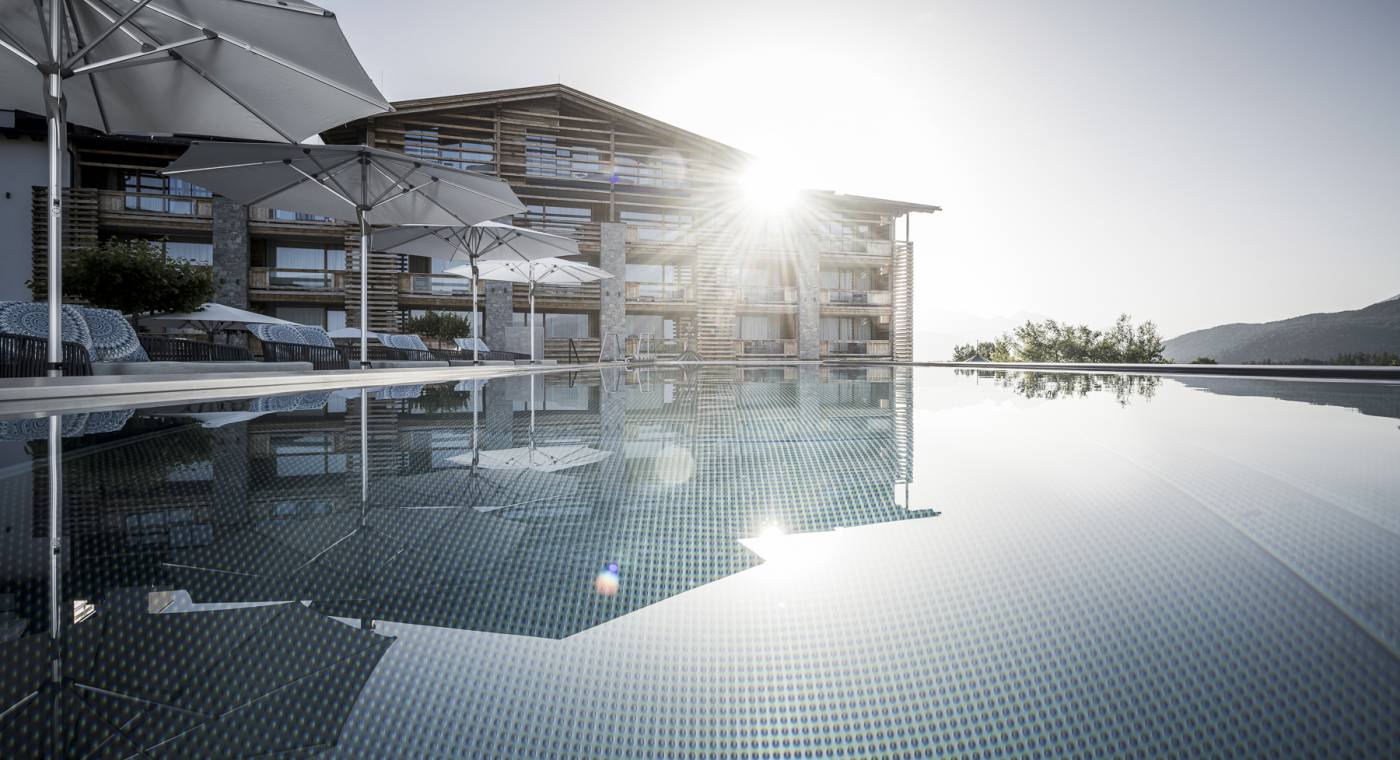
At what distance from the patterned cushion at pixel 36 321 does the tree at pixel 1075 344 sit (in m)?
25.4

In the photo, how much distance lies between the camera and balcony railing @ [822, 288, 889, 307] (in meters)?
23.3

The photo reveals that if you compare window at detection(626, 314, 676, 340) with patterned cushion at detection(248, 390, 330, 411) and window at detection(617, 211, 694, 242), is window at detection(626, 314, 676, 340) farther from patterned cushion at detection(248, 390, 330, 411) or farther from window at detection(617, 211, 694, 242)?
patterned cushion at detection(248, 390, 330, 411)

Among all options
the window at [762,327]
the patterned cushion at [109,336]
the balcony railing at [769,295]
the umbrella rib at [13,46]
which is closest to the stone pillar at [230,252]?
the patterned cushion at [109,336]

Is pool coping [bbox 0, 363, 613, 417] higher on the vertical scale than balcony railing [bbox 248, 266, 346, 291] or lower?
lower

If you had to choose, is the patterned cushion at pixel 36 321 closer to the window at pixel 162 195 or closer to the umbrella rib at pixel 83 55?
the umbrella rib at pixel 83 55

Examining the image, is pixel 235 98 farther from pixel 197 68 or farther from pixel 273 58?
pixel 273 58

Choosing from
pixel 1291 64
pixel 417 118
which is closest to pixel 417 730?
pixel 417 118

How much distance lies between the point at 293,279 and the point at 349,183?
11.8m

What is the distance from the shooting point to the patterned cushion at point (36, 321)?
4.64 metres

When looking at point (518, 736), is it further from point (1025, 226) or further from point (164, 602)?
point (1025, 226)

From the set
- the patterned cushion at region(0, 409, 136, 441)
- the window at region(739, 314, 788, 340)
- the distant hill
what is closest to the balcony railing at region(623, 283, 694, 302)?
the window at region(739, 314, 788, 340)

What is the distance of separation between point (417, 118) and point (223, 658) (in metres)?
21.6

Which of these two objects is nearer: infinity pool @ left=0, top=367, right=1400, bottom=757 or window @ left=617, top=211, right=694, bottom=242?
infinity pool @ left=0, top=367, right=1400, bottom=757

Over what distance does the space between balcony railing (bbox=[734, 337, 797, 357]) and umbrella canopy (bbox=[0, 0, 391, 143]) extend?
1685cm
